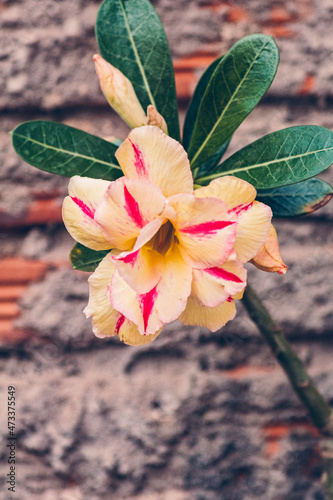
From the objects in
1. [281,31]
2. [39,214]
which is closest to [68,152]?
[39,214]

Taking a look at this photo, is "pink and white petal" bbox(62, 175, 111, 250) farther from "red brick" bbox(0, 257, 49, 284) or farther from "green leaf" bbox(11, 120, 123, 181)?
"red brick" bbox(0, 257, 49, 284)

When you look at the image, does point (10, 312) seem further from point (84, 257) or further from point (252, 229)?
point (252, 229)

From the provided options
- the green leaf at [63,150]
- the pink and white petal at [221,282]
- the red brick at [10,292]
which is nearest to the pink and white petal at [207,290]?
the pink and white petal at [221,282]

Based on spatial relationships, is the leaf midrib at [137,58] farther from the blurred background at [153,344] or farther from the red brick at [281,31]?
the red brick at [281,31]

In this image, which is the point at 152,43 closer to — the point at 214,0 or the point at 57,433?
the point at 214,0

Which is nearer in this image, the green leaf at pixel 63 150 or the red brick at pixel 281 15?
the green leaf at pixel 63 150

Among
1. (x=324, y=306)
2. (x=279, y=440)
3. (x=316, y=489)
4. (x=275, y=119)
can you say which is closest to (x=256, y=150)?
(x=275, y=119)
